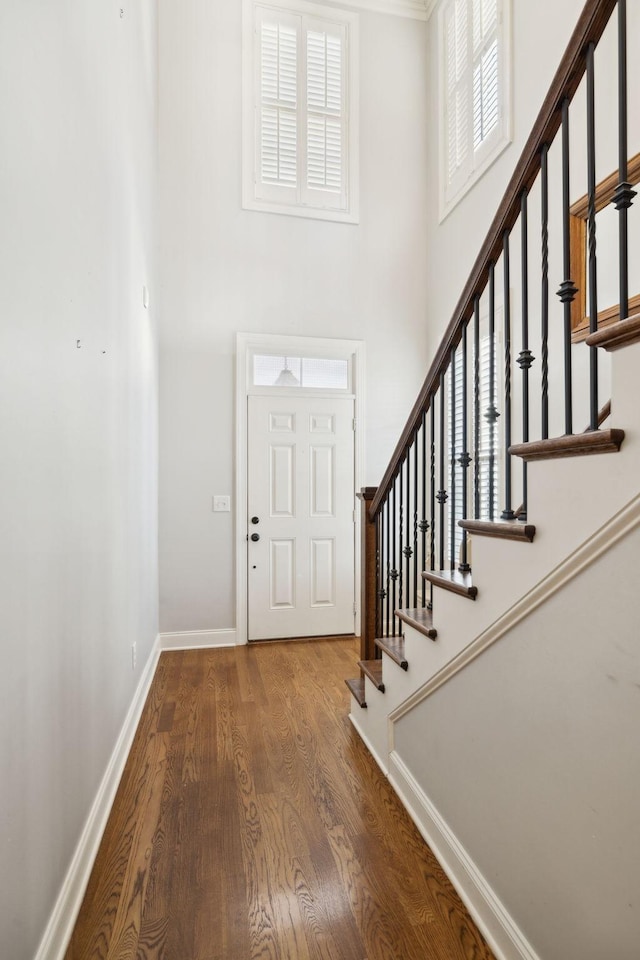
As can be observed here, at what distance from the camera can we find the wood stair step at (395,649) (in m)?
1.94

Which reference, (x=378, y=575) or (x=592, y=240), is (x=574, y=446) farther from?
(x=378, y=575)

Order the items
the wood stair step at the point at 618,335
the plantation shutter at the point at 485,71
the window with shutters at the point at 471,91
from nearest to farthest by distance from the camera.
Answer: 1. the wood stair step at the point at 618,335
2. the window with shutters at the point at 471,91
3. the plantation shutter at the point at 485,71

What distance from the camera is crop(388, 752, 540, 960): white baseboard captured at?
1.31 m

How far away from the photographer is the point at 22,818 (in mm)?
1087

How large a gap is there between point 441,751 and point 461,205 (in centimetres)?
375

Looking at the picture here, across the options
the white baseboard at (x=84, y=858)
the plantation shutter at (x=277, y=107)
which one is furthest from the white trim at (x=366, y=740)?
the plantation shutter at (x=277, y=107)

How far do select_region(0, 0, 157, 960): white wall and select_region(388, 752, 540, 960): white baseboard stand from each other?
3.78 ft

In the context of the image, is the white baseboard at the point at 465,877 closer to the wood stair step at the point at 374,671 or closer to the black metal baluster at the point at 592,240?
the wood stair step at the point at 374,671

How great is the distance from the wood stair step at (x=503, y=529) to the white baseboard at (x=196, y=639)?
2.85m

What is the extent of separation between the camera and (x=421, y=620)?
73.4 inches

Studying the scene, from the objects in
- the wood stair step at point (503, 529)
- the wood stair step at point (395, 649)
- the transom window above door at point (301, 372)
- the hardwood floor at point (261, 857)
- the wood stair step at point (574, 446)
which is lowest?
the hardwood floor at point (261, 857)

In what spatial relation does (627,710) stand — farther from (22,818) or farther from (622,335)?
(22,818)

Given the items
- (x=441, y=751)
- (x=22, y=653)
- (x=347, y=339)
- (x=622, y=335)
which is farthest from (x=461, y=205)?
(x=22, y=653)

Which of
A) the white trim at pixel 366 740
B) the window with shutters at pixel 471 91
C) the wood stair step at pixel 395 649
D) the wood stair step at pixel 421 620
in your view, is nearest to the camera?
the wood stair step at pixel 421 620
